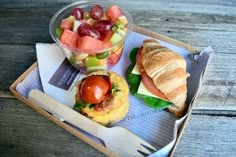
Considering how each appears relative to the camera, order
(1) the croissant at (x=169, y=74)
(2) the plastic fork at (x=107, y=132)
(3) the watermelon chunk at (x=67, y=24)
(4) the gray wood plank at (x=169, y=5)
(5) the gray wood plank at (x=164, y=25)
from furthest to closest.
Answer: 1. (4) the gray wood plank at (x=169, y=5)
2. (5) the gray wood plank at (x=164, y=25)
3. (3) the watermelon chunk at (x=67, y=24)
4. (1) the croissant at (x=169, y=74)
5. (2) the plastic fork at (x=107, y=132)

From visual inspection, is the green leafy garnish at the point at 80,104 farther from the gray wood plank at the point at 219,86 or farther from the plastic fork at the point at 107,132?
the gray wood plank at the point at 219,86

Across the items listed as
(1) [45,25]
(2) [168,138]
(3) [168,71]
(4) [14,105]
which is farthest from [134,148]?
(1) [45,25]

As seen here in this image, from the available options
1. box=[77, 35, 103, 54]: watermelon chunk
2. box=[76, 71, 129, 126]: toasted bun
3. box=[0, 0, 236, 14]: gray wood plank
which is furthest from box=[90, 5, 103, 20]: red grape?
box=[0, 0, 236, 14]: gray wood plank

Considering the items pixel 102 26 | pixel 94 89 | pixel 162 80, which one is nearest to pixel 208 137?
pixel 162 80

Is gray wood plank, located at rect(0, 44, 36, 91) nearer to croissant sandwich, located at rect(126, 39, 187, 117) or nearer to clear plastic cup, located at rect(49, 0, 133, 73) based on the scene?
clear plastic cup, located at rect(49, 0, 133, 73)

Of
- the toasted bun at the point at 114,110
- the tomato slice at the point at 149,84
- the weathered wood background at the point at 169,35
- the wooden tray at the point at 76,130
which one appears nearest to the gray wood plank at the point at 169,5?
the weathered wood background at the point at 169,35

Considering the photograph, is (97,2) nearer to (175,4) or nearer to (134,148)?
(175,4)

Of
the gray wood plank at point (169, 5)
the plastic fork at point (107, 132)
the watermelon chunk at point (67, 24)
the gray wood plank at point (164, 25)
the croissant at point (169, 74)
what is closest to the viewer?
the plastic fork at point (107, 132)
